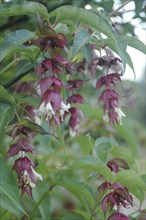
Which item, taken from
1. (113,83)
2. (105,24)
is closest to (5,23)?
(113,83)

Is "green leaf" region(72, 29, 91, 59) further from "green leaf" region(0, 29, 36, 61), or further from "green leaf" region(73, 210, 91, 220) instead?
"green leaf" region(73, 210, 91, 220)

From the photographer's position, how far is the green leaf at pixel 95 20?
2.61 feet

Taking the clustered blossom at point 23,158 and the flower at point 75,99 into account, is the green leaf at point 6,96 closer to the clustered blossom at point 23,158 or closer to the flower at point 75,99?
the clustered blossom at point 23,158

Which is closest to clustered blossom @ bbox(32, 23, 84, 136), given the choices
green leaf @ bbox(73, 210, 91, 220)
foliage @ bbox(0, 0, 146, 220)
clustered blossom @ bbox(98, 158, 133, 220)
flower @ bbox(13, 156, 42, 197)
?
foliage @ bbox(0, 0, 146, 220)

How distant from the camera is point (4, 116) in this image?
93 centimetres

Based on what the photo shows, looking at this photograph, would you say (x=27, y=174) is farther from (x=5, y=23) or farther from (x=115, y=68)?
(x=5, y=23)

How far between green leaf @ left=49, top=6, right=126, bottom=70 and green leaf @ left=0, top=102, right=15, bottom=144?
0.75ft

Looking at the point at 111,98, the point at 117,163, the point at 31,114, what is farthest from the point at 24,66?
the point at 117,163

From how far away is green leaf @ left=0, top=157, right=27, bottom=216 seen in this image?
842mm

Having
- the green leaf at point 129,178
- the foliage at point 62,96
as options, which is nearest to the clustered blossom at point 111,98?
the foliage at point 62,96

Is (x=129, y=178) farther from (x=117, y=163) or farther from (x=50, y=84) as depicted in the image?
(x=50, y=84)

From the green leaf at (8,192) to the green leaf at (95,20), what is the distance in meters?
0.30

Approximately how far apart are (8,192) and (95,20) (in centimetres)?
34

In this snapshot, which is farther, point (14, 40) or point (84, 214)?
point (84, 214)
